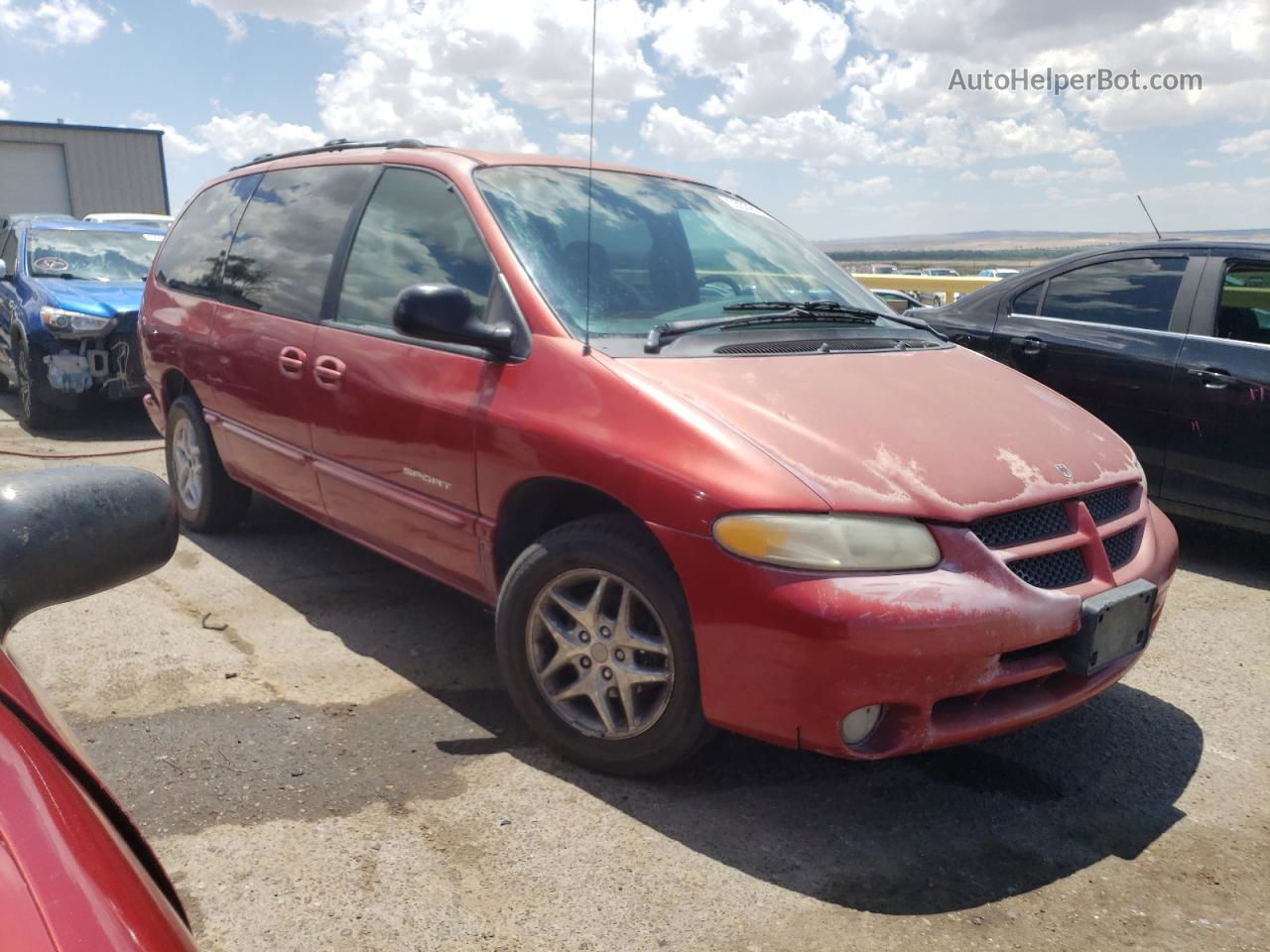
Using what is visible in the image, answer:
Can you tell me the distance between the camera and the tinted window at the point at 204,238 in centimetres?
490

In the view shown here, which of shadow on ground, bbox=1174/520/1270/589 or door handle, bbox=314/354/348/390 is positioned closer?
door handle, bbox=314/354/348/390

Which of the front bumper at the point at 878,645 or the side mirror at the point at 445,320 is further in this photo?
the side mirror at the point at 445,320

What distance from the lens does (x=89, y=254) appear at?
29.9 ft

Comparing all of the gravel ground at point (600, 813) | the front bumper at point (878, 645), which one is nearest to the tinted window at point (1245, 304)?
the gravel ground at point (600, 813)

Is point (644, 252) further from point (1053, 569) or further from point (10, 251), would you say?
point (10, 251)

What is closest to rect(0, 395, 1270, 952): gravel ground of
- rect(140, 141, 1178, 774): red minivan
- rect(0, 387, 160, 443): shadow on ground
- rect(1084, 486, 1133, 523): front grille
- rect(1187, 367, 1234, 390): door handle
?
rect(140, 141, 1178, 774): red minivan

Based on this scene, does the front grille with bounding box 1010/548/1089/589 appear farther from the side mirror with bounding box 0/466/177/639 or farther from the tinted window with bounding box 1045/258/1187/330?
the tinted window with bounding box 1045/258/1187/330

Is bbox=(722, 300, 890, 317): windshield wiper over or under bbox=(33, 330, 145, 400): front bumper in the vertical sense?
over

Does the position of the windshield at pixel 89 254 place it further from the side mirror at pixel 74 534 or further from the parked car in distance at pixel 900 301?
the side mirror at pixel 74 534

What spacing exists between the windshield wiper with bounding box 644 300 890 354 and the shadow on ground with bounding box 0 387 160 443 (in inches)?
237

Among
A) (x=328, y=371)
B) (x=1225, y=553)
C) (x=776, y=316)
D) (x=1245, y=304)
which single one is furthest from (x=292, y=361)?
(x=1225, y=553)

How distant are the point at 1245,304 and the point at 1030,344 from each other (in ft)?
3.29

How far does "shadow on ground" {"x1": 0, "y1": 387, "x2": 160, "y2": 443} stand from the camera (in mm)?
8039

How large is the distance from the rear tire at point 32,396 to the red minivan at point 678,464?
4430 millimetres
